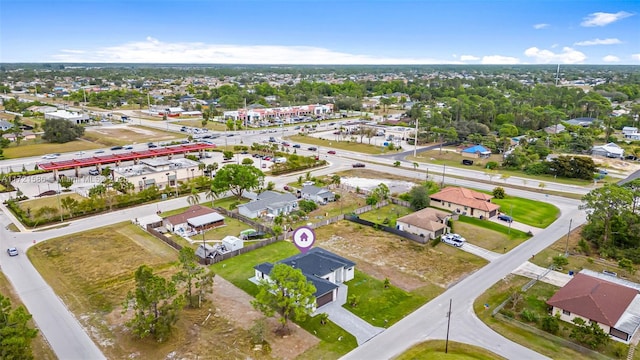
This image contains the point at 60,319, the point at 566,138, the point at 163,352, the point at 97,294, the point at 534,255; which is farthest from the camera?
the point at 566,138

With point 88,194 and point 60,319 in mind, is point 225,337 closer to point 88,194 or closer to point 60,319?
point 60,319

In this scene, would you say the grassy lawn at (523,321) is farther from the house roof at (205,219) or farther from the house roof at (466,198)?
the house roof at (205,219)

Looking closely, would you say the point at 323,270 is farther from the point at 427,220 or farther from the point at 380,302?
the point at 427,220

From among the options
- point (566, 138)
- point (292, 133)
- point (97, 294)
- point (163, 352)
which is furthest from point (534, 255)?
point (292, 133)

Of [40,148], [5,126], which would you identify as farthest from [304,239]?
[5,126]

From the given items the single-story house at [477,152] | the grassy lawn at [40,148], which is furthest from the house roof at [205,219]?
the single-story house at [477,152]

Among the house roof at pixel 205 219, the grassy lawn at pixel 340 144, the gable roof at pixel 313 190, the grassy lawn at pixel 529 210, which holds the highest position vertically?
the grassy lawn at pixel 340 144

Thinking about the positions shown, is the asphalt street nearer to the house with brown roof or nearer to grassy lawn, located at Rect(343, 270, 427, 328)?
grassy lawn, located at Rect(343, 270, 427, 328)
